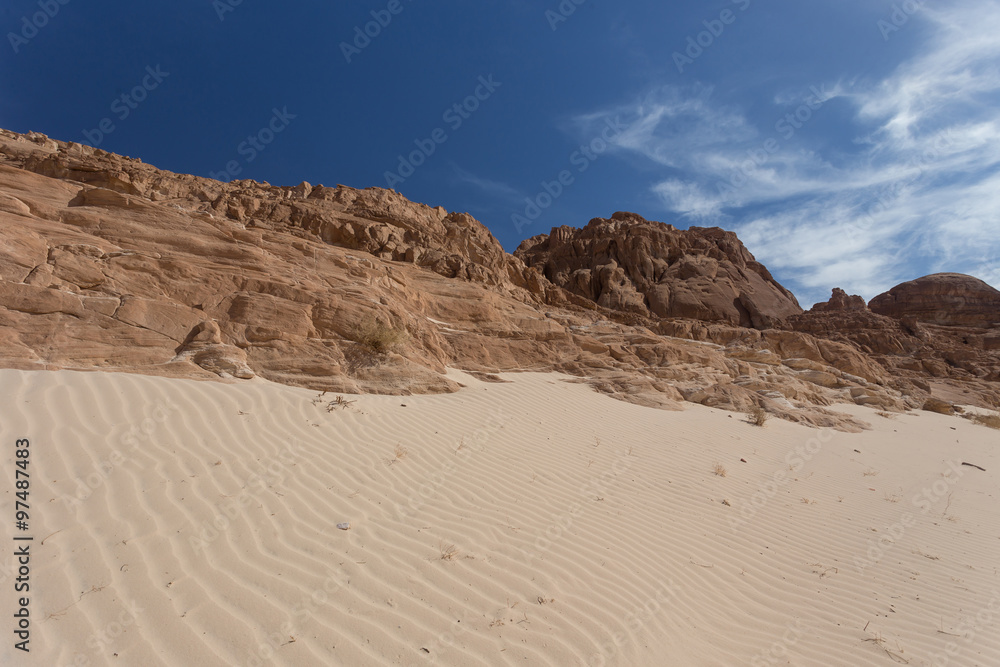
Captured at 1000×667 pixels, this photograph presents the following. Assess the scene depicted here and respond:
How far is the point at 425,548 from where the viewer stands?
300cm

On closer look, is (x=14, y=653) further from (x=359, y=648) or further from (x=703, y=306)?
(x=703, y=306)

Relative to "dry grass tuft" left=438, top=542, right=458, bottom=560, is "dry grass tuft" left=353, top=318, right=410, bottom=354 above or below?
above

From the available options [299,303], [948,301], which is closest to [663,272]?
[948,301]

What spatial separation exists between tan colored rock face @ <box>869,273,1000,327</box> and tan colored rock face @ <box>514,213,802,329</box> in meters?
16.8

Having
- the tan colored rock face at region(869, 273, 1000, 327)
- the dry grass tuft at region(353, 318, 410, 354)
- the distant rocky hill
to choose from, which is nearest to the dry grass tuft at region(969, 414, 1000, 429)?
the distant rocky hill

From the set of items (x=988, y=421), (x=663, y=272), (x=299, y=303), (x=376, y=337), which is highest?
(x=663, y=272)

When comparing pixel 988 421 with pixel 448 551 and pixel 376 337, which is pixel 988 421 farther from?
pixel 448 551

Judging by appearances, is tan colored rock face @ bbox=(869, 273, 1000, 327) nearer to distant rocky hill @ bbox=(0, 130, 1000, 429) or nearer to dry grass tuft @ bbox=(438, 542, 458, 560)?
distant rocky hill @ bbox=(0, 130, 1000, 429)

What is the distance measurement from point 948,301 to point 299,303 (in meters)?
67.1

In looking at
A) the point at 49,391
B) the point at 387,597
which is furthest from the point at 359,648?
the point at 49,391

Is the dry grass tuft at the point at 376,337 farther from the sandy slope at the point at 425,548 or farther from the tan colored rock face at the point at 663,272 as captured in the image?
the tan colored rock face at the point at 663,272

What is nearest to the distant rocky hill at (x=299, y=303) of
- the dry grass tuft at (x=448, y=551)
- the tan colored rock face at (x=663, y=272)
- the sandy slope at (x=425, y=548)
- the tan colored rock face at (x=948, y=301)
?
the sandy slope at (x=425, y=548)

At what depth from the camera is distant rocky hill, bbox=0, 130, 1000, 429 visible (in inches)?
211

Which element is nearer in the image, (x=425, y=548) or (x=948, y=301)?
(x=425, y=548)
